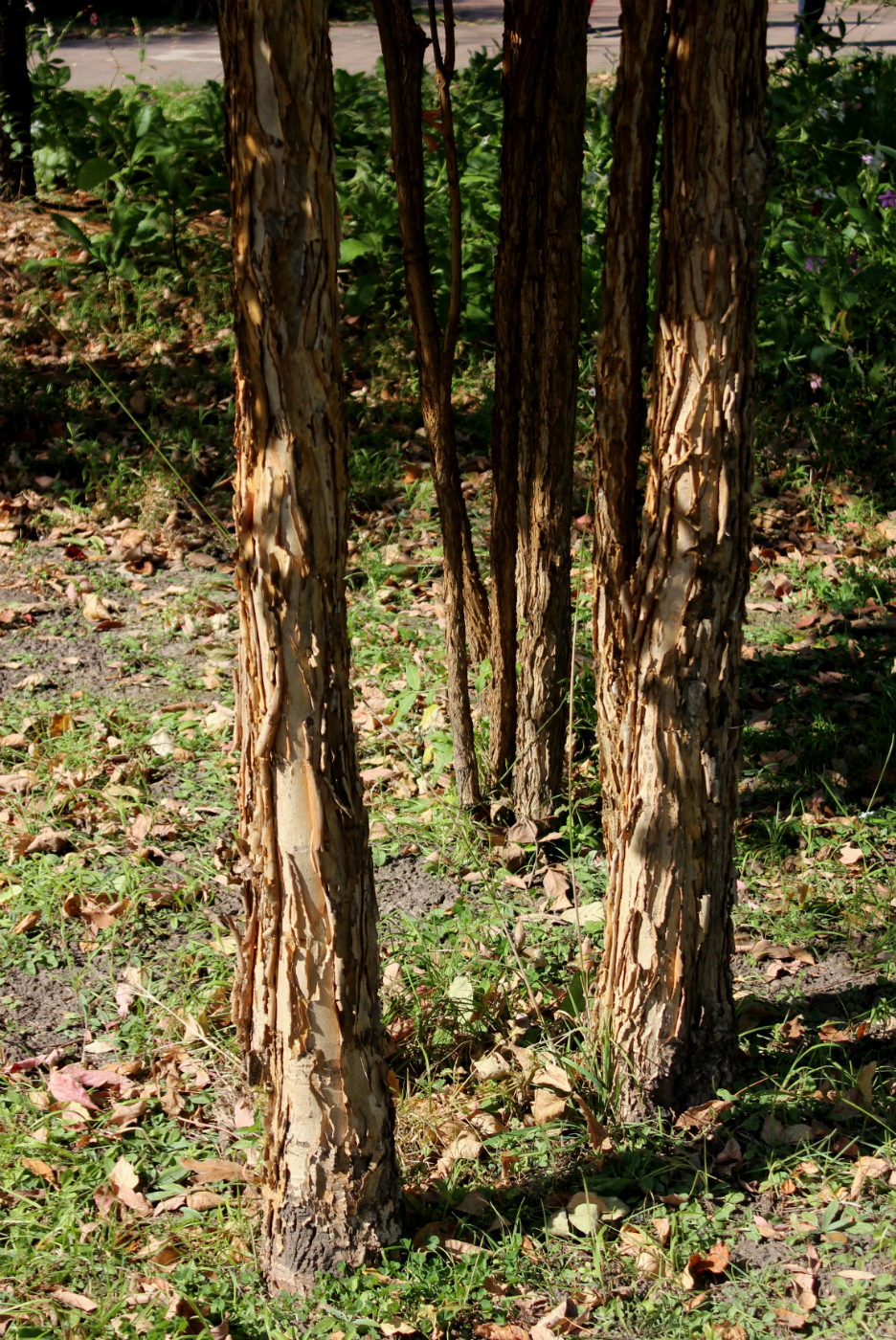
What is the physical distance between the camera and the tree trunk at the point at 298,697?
177cm

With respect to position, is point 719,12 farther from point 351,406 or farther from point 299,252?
point 351,406

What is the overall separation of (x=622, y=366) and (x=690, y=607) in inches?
20.6

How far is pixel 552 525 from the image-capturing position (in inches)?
132

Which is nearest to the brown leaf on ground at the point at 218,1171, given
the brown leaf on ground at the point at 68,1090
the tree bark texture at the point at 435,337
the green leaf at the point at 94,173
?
the brown leaf on ground at the point at 68,1090

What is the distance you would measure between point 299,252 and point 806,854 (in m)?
2.41

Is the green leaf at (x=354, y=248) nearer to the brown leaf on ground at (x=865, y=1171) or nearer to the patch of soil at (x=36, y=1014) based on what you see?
the patch of soil at (x=36, y=1014)

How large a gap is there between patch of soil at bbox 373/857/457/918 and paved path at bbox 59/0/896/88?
10.8m

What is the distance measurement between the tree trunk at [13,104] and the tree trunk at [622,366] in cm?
603

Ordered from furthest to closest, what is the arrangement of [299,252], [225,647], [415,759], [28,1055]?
[225,647] < [415,759] < [28,1055] < [299,252]

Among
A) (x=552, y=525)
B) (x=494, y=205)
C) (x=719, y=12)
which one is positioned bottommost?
(x=552, y=525)

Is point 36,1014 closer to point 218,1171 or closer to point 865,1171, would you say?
point 218,1171

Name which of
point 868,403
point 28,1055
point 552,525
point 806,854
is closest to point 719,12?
point 552,525

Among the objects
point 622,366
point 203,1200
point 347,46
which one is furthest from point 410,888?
point 347,46

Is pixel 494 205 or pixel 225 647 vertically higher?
pixel 494 205
